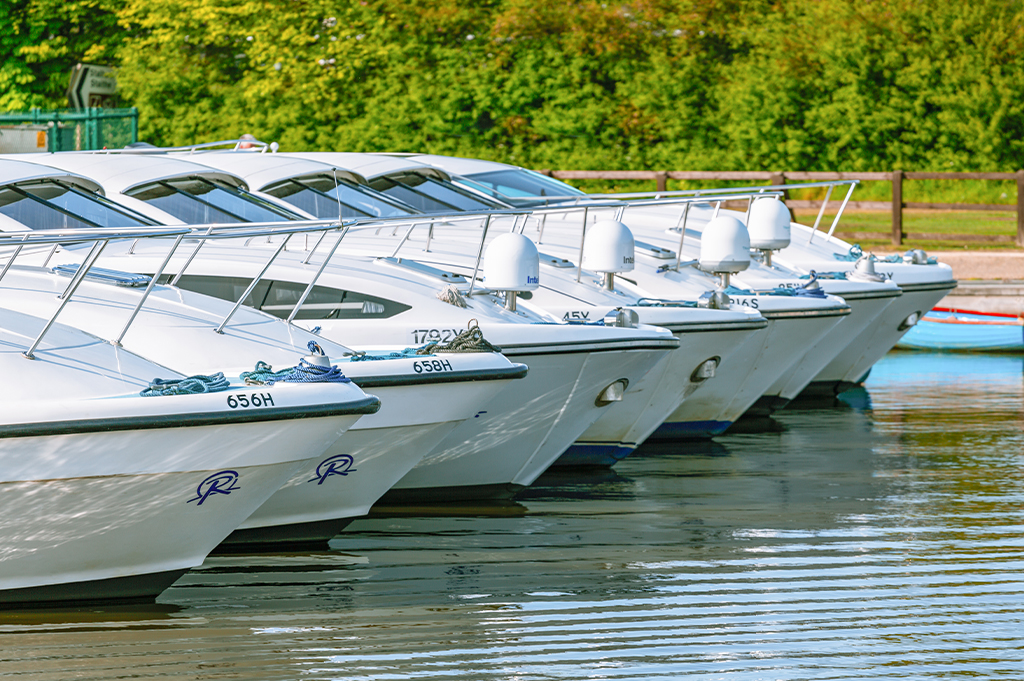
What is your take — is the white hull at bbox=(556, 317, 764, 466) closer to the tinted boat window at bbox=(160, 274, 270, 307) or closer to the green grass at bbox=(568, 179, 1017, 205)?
the tinted boat window at bbox=(160, 274, 270, 307)

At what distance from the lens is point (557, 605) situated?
638 cm

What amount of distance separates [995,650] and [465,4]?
882 inches

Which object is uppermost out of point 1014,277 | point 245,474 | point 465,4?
point 465,4

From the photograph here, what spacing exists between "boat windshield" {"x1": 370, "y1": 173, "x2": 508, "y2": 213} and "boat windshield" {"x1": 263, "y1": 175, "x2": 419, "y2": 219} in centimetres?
55

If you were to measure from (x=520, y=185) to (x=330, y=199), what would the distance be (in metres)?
3.13

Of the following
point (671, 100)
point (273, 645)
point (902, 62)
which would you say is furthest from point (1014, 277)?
point (273, 645)

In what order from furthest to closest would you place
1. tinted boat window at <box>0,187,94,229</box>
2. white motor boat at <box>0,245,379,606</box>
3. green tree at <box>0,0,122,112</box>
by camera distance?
green tree at <box>0,0,122,112</box>, tinted boat window at <box>0,187,94,229</box>, white motor boat at <box>0,245,379,606</box>

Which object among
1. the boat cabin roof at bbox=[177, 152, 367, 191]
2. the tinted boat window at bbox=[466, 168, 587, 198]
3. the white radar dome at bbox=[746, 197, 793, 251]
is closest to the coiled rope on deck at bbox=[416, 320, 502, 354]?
the boat cabin roof at bbox=[177, 152, 367, 191]

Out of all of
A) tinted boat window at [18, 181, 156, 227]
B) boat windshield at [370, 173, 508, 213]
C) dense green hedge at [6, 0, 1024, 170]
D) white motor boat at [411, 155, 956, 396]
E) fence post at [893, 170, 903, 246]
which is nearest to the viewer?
tinted boat window at [18, 181, 156, 227]

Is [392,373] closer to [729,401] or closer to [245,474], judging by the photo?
[245,474]

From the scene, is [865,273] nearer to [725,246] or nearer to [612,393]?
[725,246]

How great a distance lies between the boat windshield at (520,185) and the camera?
13.5 meters

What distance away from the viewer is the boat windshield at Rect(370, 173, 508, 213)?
11922mm

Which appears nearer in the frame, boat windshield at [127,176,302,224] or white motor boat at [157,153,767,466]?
white motor boat at [157,153,767,466]
